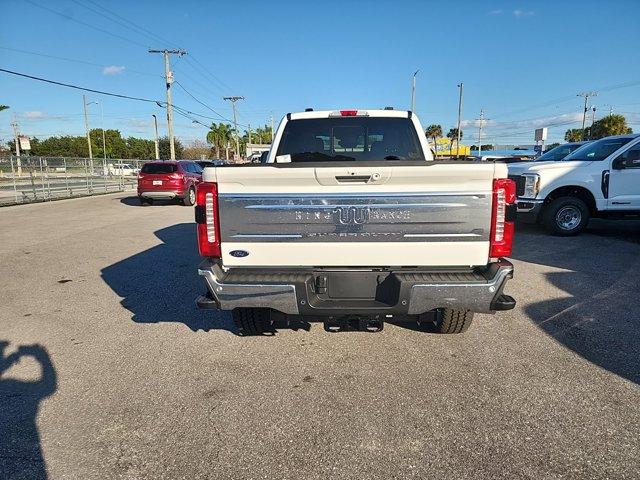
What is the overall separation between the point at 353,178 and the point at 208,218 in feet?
3.68

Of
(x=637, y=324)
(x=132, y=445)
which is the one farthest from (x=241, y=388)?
(x=637, y=324)

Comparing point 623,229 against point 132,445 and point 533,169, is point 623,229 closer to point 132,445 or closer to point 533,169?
point 533,169

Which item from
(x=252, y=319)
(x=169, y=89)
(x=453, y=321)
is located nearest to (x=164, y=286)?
(x=252, y=319)

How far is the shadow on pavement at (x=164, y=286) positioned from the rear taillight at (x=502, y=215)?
2.68 metres

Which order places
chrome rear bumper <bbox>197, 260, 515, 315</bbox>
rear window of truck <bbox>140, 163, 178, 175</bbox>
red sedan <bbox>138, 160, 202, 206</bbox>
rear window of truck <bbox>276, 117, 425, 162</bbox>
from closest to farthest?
chrome rear bumper <bbox>197, 260, 515, 315</bbox>, rear window of truck <bbox>276, 117, 425, 162</bbox>, red sedan <bbox>138, 160, 202, 206</bbox>, rear window of truck <bbox>140, 163, 178, 175</bbox>

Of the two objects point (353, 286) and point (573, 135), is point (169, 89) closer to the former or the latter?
point (353, 286)

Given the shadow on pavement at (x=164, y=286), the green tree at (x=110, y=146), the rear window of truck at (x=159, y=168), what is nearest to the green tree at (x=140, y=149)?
the green tree at (x=110, y=146)

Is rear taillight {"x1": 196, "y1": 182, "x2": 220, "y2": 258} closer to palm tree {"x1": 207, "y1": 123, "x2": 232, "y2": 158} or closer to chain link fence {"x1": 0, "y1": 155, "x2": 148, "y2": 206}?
chain link fence {"x1": 0, "y1": 155, "x2": 148, "y2": 206}

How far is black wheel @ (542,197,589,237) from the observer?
8820mm

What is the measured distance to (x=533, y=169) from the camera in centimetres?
895

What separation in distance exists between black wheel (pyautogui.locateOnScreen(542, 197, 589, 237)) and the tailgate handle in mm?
7552

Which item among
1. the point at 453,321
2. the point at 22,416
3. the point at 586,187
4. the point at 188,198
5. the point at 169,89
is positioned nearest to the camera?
the point at 22,416

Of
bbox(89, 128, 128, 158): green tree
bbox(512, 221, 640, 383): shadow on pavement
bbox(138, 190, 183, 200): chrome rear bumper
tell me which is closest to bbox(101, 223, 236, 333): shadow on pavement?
bbox(512, 221, 640, 383): shadow on pavement

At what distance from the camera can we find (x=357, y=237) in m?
3.04
